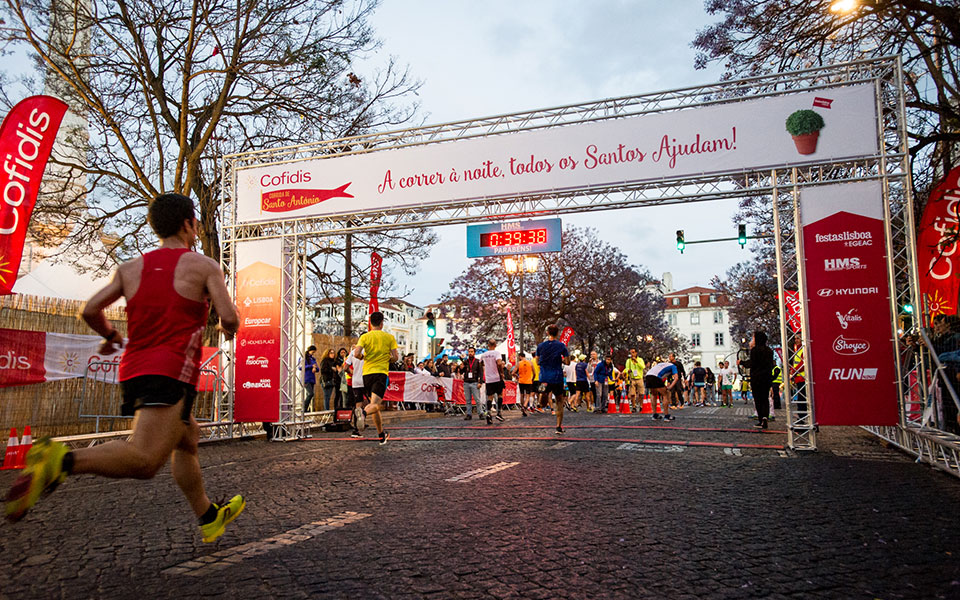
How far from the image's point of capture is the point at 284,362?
42.1 feet

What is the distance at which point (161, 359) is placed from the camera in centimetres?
338

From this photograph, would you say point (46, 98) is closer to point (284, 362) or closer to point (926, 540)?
point (284, 362)

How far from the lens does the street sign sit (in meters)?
12.4

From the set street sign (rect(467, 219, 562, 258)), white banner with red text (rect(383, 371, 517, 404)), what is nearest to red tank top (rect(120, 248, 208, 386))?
street sign (rect(467, 219, 562, 258))

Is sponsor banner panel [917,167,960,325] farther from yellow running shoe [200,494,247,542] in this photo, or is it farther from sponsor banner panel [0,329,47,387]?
sponsor banner panel [0,329,47,387]

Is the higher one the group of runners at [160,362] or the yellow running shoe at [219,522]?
the group of runners at [160,362]

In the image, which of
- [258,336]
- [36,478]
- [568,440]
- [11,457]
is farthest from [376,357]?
[36,478]

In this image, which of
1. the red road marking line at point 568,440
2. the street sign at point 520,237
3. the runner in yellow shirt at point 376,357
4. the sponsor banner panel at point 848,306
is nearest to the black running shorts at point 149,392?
the runner in yellow shirt at point 376,357

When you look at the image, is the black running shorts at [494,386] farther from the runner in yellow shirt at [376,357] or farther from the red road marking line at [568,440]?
the runner in yellow shirt at [376,357]

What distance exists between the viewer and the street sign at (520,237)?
12430mm

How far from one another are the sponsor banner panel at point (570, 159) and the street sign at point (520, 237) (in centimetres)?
85

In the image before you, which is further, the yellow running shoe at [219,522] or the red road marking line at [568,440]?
the red road marking line at [568,440]

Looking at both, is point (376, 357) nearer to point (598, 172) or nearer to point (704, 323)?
point (598, 172)

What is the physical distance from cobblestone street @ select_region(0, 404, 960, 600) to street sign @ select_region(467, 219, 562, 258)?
17.4 feet
